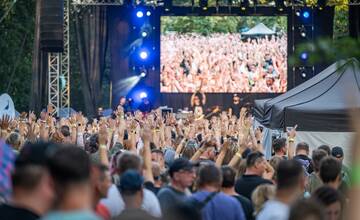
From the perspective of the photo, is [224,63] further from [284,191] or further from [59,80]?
[284,191]

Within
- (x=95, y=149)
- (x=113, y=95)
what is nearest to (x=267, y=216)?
(x=95, y=149)

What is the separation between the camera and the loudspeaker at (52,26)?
2608 centimetres

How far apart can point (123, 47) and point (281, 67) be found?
5418 millimetres

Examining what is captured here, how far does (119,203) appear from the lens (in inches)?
297

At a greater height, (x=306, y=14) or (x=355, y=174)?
(x=306, y=14)

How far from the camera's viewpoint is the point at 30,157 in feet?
20.6

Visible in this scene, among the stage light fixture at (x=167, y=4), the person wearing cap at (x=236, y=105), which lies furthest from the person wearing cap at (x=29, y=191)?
the person wearing cap at (x=236, y=105)

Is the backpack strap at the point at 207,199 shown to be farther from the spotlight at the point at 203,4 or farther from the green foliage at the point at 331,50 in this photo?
the spotlight at the point at 203,4

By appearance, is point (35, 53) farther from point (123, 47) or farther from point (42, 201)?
point (42, 201)

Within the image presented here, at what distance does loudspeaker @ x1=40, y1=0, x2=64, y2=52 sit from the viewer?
26078 mm

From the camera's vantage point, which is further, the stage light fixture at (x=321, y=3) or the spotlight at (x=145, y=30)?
the spotlight at (x=145, y=30)

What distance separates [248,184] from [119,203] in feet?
7.28

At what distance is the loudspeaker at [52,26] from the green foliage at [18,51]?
16231 mm

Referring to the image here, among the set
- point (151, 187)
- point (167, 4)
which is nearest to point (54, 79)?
point (167, 4)
